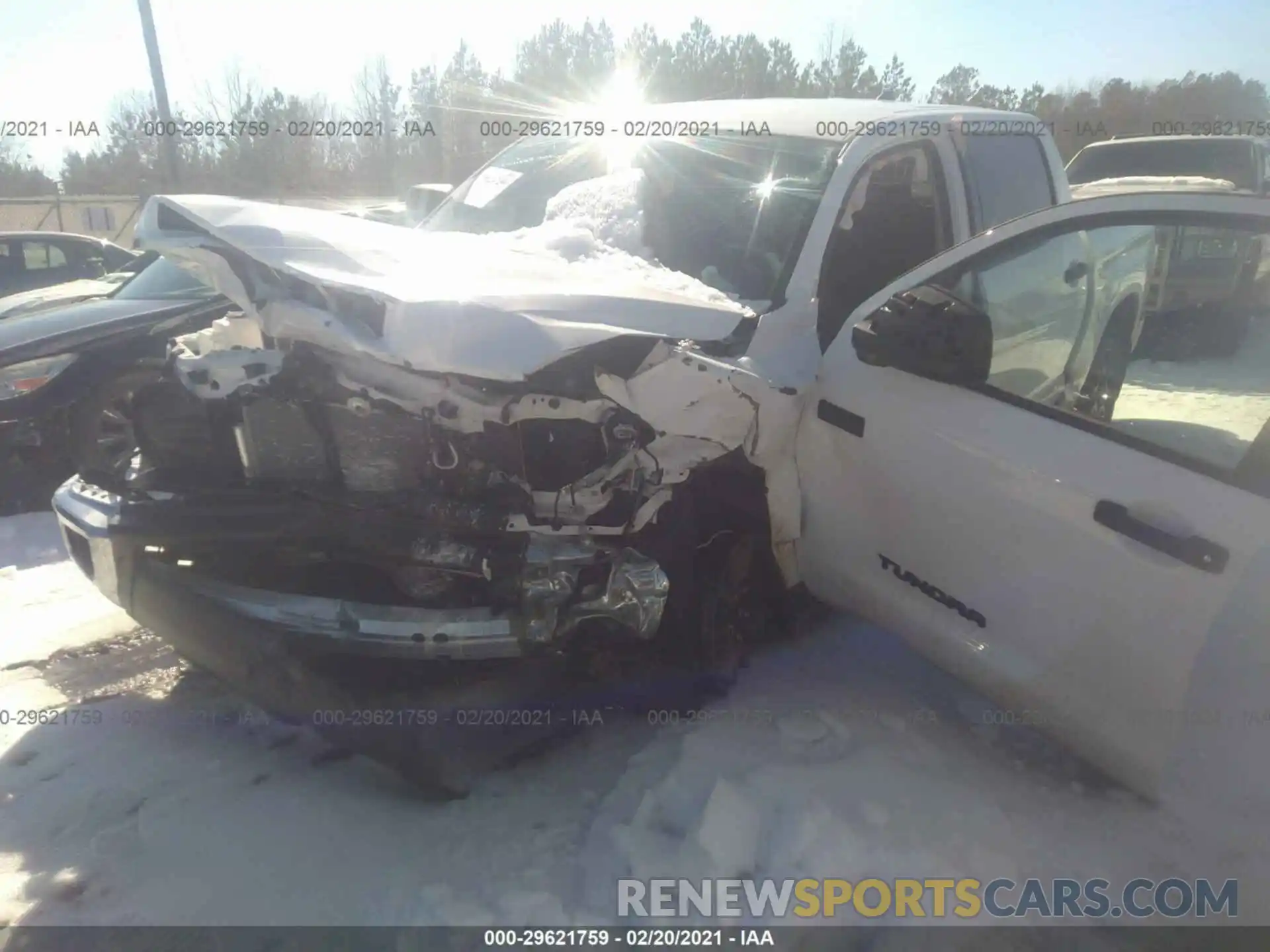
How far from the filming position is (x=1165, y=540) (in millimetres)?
1943

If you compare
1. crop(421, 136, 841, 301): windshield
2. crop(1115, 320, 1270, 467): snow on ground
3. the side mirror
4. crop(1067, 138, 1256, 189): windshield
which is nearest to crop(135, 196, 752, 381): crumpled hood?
crop(421, 136, 841, 301): windshield

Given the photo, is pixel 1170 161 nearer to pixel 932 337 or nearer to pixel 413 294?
pixel 932 337

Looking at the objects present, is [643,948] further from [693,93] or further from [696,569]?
[693,93]

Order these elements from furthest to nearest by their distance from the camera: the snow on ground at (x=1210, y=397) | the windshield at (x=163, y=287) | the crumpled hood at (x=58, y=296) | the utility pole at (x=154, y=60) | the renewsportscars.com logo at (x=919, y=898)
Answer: the utility pole at (x=154, y=60), the crumpled hood at (x=58, y=296), the windshield at (x=163, y=287), the renewsportscars.com logo at (x=919, y=898), the snow on ground at (x=1210, y=397)

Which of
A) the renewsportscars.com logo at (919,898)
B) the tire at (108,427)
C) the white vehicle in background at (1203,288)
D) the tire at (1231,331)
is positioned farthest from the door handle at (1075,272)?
the tire at (108,427)

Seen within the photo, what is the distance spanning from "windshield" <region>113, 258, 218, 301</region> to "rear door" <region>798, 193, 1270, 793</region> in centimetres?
427

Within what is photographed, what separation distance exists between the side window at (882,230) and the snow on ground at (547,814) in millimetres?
1398

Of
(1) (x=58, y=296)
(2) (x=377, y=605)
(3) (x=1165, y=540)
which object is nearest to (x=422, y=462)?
(2) (x=377, y=605)

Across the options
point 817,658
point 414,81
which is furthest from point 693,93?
point 817,658

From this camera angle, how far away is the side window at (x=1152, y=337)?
2.15 meters

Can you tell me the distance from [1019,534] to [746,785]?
1061 millimetres

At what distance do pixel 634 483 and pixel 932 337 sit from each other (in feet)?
3.06

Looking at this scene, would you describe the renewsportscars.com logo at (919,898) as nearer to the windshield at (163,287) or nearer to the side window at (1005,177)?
the side window at (1005,177)

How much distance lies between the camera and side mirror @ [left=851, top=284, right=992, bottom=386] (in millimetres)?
2324
